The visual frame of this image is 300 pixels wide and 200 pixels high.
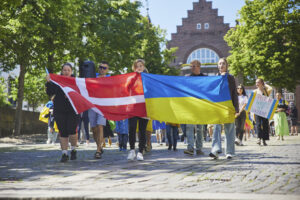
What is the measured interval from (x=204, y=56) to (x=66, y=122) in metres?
52.4

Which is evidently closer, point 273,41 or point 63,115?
point 63,115

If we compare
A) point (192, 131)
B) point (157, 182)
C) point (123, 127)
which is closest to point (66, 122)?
point (192, 131)

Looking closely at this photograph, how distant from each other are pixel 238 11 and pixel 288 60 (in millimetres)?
A: 7554

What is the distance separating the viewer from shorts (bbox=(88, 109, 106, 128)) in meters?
8.47

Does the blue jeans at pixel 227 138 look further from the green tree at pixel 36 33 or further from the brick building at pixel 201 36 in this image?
the brick building at pixel 201 36

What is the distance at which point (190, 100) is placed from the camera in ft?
26.7

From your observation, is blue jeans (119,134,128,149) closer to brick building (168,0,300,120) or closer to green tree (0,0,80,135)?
green tree (0,0,80,135)

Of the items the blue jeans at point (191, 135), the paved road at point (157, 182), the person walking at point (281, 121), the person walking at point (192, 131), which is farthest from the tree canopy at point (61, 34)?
the person walking at point (281, 121)

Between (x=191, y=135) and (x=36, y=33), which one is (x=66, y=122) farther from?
→ (x=36, y=33)

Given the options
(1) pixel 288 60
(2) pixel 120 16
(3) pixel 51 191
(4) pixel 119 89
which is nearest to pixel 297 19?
(1) pixel 288 60

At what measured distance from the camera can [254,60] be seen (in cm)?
3597

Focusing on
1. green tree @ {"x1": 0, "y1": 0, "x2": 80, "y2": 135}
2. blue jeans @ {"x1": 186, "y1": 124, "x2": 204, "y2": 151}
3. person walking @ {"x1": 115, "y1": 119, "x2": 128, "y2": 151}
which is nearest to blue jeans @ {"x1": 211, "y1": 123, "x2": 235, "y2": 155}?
blue jeans @ {"x1": 186, "y1": 124, "x2": 204, "y2": 151}

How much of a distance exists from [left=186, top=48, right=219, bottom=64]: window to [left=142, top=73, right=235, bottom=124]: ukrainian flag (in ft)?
165

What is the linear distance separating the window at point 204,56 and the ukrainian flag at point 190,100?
50.4 m
